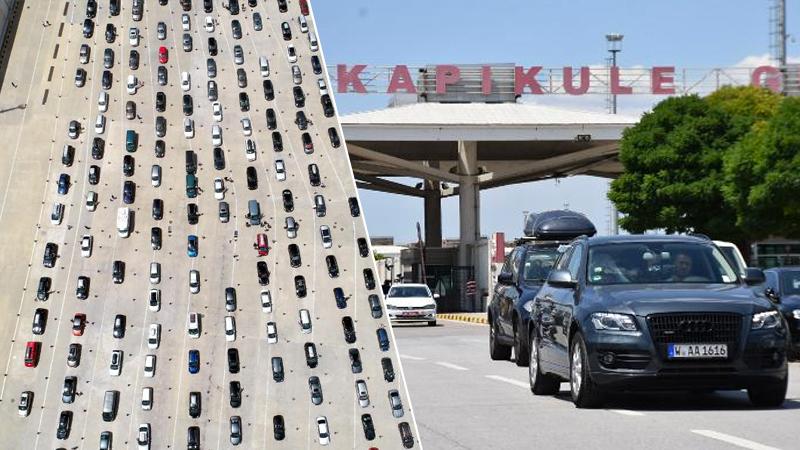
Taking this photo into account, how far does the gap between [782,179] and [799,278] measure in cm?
2872

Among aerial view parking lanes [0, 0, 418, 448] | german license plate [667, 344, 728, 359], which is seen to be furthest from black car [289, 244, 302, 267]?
german license plate [667, 344, 728, 359]

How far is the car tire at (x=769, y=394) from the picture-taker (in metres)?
14.9

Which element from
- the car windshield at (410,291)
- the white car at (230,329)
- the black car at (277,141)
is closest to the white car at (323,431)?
the white car at (230,329)

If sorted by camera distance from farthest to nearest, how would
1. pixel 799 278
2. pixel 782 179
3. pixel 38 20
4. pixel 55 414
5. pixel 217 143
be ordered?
pixel 782 179 → pixel 799 278 → pixel 38 20 → pixel 217 143 → pixel 55 414

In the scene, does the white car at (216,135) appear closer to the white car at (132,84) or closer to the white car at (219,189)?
the white car at (219,189)

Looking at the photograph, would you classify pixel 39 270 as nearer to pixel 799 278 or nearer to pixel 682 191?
pixel 799 278

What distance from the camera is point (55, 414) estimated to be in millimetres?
8617

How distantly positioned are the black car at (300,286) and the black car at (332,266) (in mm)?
163

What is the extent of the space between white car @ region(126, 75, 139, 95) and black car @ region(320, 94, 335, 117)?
3.87 ft

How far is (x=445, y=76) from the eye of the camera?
74.3 metres

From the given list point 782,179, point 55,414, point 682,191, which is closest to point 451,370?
point 55,414

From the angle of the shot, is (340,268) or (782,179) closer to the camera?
(340,268)

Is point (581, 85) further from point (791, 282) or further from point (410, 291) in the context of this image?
point (791, 282)

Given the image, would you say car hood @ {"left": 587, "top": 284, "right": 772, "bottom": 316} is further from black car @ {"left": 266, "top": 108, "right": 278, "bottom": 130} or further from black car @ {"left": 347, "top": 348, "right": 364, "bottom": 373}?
black car @ {"left": 347, "top": 348, "right": 364, "bottom": 373}
